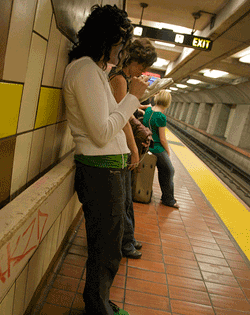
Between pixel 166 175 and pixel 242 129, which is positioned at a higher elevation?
pixel 242 129

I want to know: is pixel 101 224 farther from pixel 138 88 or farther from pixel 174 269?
pixel 174 269

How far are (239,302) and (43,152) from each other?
7.16ft

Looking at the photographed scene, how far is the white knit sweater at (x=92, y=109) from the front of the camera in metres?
1.44

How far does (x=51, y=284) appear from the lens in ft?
7.54

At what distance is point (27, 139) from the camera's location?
1.40 m

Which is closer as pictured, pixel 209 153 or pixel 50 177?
pixel 50 177

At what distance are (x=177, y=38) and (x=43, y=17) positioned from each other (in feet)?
19.9

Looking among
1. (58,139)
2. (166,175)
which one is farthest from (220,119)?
(58,139)

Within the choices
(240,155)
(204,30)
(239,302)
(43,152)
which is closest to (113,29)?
(43,152)

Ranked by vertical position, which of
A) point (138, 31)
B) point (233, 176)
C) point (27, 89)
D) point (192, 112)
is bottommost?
point (233, 176)

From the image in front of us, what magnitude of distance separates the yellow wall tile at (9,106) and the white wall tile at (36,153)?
0.30 m

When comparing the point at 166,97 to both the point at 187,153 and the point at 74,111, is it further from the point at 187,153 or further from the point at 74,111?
the point at 187,153

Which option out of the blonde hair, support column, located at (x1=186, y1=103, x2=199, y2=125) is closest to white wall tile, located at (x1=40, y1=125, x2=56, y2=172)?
the blonde hair

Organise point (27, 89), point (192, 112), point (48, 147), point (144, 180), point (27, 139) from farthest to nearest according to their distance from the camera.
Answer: point (192, 112) < point (144, 180) < point (48, 147) < point (27, 139) < point (27, 89)
